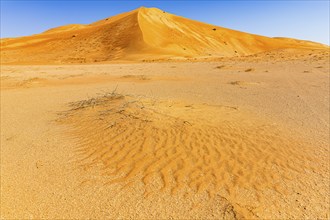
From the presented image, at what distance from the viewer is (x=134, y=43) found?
3966cm

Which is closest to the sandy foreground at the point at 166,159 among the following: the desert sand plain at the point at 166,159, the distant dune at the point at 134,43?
the desert sand plain at the point at 166,159

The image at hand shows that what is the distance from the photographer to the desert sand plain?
4070mm

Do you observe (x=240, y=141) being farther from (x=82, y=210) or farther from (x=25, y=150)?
(x=25, y=150)

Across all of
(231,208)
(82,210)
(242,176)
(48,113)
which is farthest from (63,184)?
(48,113)

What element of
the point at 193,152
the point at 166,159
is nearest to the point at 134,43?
the point at 193,152

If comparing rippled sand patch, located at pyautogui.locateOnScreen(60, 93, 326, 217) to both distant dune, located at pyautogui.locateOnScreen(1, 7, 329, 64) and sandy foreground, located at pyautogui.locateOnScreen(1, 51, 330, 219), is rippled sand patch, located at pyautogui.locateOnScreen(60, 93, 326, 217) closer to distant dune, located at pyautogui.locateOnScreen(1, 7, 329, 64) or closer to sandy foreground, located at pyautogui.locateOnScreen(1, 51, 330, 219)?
sandy foreground, located at pyautogui.locateOnScreen(1, 51, 330, 219)

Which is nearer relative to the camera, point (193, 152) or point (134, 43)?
point (193, 152)

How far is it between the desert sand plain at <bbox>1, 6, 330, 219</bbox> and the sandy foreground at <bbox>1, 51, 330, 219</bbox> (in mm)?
19

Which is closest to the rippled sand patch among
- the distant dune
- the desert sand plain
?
the desert sand plain

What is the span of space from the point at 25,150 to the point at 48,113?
3.12 metres

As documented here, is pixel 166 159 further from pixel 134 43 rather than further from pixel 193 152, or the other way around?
pixel 134 43

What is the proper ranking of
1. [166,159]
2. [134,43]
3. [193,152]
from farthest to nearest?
[134,43] < [193,152] < [166,159]

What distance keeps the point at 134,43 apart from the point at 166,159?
1419 inches

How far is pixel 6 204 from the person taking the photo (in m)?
4.18
